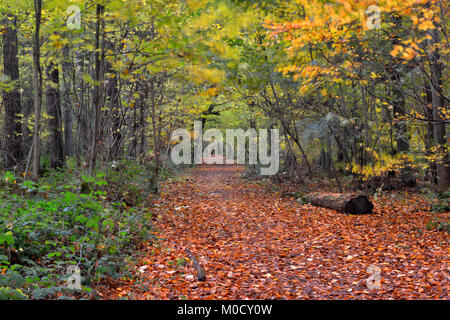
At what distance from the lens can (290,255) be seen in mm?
6344

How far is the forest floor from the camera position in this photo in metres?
4.53

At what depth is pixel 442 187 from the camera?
10.4 meters

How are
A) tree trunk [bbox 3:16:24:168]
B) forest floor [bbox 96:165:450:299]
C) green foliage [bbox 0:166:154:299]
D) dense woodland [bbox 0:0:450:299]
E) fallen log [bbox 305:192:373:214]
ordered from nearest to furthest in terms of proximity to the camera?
green foliage [bbox 0:166:154:299] → dense woodland [bbox 0:0:450:299] → forest floor [bbox 96:165:450:299] → fallen log [bbox 305:192:373:214] → tree trunk [bbox 3:16:24:168]

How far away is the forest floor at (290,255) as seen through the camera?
4.53 m

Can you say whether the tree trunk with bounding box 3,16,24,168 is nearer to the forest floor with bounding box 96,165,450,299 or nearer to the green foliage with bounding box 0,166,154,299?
the forest floor with bounding box 96,165,450,299

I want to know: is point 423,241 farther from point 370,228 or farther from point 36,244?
point 36,244

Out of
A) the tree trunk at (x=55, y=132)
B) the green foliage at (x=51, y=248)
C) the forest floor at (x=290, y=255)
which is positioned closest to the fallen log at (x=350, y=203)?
the forest floor at (x=290, y=255)

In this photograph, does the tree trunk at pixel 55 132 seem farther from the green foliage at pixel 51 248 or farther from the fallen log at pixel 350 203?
the fallen log at pixel 350 203

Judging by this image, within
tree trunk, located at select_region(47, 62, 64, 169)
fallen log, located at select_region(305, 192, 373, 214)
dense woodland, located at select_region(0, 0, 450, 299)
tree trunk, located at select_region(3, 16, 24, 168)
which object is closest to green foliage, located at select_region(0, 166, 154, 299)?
dense woodland, located at select_region(0, 0, 450, 299)

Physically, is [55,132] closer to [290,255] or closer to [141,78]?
[141,78]

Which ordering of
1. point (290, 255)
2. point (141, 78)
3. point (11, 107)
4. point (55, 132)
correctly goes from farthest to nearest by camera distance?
point (55, 132) → point (11, 107) → point (141, 78) → point (290, 255)

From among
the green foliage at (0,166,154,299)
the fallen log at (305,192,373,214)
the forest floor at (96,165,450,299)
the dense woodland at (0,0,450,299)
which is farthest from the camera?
the fallen log at (305,192,373,214)

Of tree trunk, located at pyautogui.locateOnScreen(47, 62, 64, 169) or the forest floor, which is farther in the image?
tree trunk, located at pyautogui.locateOnScreen(47, 62, 64, 169)

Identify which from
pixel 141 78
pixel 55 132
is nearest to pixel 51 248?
pixel 141 78
